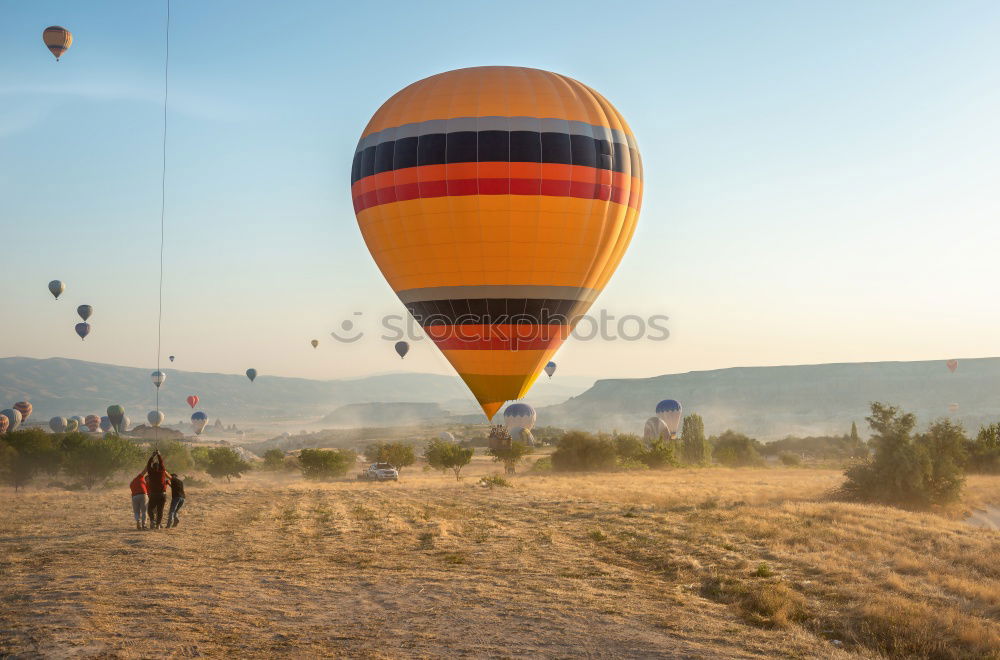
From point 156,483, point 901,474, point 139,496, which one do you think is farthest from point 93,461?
point 901,474

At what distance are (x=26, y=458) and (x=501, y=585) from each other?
182 ft

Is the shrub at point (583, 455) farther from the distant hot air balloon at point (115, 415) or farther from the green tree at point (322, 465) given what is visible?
the distant hot air balloon at point (115, 415)

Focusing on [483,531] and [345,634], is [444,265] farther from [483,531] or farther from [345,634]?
[345,634]

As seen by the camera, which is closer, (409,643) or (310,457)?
A: (409,643)

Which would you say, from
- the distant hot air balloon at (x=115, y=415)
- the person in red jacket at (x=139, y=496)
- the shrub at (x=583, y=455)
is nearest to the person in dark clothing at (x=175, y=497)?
the person in red jacket at (x=139, y=496)

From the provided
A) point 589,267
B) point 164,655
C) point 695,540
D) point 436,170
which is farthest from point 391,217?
point 164,655

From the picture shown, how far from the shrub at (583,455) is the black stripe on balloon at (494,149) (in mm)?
42056

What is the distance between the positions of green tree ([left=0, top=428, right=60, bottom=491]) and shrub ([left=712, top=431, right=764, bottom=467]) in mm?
61382

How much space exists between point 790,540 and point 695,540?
106 inches

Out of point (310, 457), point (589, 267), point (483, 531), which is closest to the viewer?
point (483, 531)

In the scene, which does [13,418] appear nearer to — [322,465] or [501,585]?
[322,465]

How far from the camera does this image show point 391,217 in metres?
28.2

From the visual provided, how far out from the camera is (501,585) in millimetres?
15633

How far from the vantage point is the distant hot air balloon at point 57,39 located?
5025 centimetres
